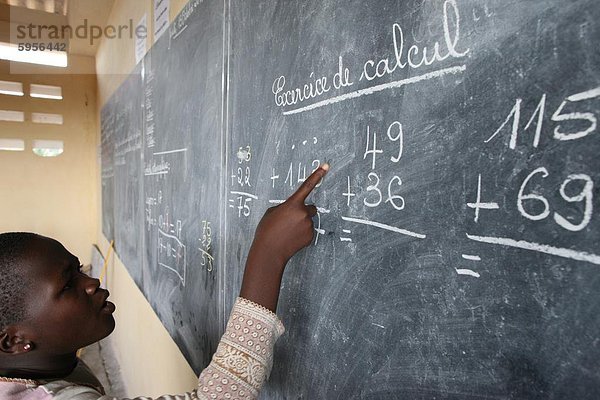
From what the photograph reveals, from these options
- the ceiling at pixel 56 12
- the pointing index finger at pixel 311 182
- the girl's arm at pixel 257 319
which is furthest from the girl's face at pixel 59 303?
the ceiling at pixel 56 12

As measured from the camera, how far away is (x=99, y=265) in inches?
168

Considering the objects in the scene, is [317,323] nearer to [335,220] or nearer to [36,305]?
[335,220]

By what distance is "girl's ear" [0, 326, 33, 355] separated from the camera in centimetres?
72

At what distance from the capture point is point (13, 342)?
74cm

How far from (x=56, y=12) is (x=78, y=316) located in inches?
149

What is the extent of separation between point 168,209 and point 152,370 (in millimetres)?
949

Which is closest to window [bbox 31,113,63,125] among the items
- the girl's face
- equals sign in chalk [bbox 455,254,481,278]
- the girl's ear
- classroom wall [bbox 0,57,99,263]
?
classroom wall [bbox 0,57,99,263]

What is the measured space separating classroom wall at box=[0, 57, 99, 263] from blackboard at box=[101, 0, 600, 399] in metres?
4.75

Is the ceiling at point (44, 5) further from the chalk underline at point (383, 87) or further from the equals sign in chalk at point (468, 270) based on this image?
the equals sign in chalk at point (468, 270)

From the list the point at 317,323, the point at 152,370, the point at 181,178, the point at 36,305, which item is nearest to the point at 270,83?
the point at 317,323

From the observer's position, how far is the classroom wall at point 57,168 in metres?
4.55

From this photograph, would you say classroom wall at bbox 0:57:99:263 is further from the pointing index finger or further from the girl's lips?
the pointing index finger

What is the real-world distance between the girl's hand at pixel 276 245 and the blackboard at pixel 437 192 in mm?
34

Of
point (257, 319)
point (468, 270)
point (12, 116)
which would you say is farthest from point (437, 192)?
point (12, 116)
